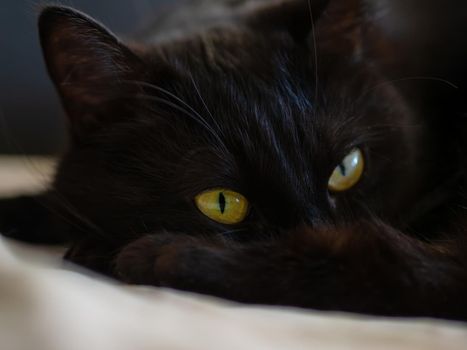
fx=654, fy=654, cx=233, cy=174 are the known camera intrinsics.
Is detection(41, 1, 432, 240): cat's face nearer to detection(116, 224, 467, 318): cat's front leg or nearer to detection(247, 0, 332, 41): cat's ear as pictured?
detection(247, 0, 332, 41): cat's ear

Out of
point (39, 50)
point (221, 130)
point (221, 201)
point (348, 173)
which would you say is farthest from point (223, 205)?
point (39, 50)

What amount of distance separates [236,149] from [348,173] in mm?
187

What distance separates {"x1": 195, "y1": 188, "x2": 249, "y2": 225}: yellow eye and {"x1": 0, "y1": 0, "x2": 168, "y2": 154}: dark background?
0.70 meters

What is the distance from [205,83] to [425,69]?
1.52 feet

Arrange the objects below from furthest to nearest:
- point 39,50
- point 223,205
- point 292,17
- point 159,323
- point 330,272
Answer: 1. point 39,50
2. point 292,17
3. point 223,205
4. point 330,272
5. point 159,323

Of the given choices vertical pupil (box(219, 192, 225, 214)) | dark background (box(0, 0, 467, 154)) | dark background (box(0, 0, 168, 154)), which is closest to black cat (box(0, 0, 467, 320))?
vertical pupil (box(219, 192, 225, 214))

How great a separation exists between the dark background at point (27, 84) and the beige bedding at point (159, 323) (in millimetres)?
979

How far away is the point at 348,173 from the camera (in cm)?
99

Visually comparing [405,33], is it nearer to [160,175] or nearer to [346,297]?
[160,175]

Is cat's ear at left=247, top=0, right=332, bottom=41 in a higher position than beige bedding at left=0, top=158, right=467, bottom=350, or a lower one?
higher

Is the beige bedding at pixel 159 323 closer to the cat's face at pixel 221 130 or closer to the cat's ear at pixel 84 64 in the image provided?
the cat's face at pixel 221 130

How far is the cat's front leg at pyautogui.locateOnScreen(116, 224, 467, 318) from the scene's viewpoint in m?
0.63

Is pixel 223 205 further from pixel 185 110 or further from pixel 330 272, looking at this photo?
pixel 330 272

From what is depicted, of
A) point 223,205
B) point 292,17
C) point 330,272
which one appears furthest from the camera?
point 292,17
